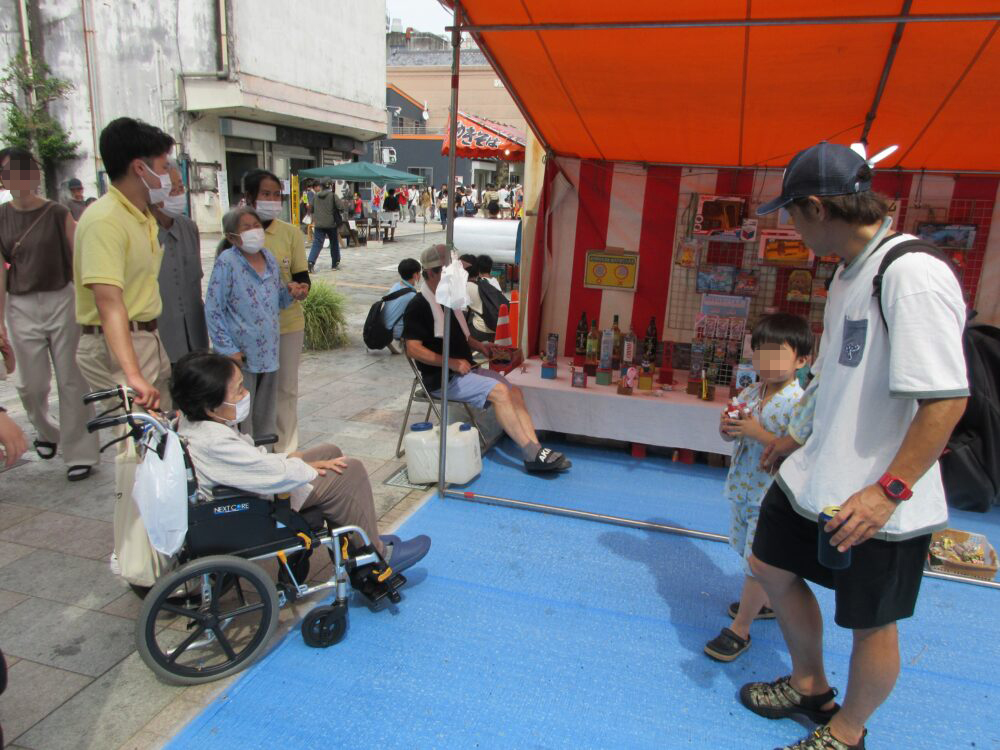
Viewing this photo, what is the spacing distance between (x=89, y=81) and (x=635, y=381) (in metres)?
18.9

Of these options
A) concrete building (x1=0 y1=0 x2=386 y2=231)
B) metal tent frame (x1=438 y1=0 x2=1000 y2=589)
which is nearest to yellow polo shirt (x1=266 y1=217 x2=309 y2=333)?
metal tent frame (x1=438 y1=0 x2=1000 y2=589)

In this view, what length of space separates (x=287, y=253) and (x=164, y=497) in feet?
7.14

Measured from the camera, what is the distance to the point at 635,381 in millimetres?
4766

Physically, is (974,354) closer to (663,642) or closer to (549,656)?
(663,642)

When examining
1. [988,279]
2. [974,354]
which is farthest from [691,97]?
[988,279]

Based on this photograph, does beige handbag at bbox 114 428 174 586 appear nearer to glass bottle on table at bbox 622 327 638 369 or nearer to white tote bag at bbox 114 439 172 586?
white tote bag at bbox 114 439 172 586

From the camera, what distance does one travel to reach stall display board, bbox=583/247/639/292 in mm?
5434

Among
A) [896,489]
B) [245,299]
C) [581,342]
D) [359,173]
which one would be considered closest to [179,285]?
[245,299]

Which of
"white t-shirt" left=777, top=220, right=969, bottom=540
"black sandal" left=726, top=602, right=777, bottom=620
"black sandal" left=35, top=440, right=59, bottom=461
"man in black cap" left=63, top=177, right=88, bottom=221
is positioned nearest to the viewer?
"white t-shirt" left=777, top=220, right=969, bottom=540

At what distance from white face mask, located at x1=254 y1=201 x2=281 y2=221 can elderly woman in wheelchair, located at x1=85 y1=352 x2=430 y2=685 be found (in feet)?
5.36

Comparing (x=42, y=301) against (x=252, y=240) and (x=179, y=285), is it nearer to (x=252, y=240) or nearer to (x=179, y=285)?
(x=179, y=285)

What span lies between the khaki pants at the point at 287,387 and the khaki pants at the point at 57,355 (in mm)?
1112

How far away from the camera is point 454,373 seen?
4512 mm

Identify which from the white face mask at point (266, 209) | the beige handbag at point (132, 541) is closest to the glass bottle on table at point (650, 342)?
the white face mask at point (266, 209)
